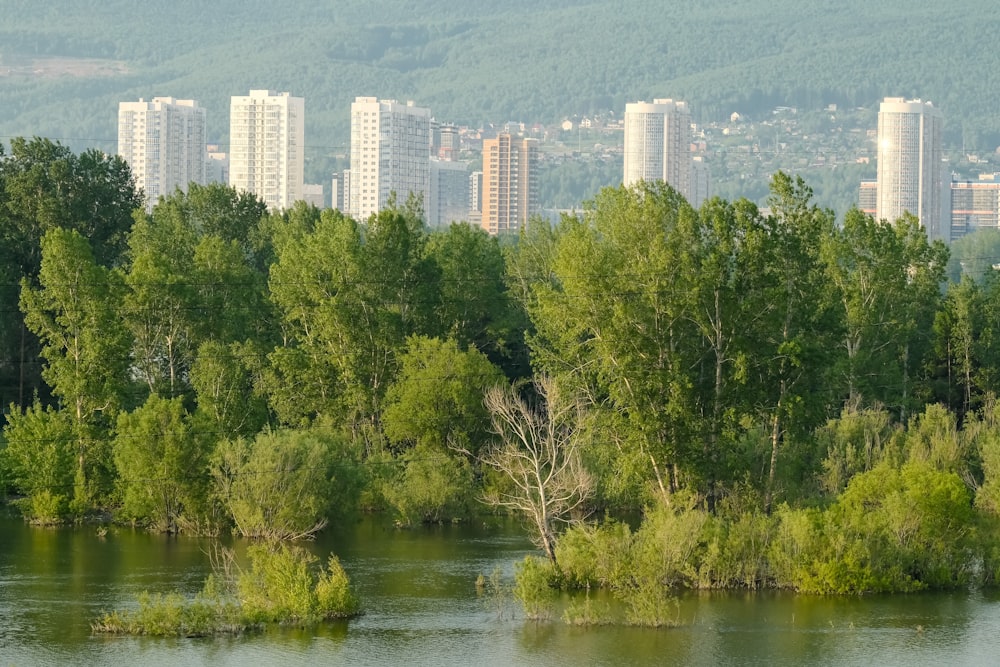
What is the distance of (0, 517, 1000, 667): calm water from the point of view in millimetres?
27531

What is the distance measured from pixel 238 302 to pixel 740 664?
86.3 ft

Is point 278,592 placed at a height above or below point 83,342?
Result: below

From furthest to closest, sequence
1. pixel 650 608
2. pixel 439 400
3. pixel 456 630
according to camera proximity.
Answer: pixel 439 400, pixel 456 630, pixel 650 608

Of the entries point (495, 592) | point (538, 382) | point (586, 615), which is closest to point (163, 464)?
point (538, 382)

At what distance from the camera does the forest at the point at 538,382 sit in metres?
33.6

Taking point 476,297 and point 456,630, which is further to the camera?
point 476,297

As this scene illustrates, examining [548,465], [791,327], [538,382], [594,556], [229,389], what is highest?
[791,327]

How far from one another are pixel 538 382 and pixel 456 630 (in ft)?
37.5

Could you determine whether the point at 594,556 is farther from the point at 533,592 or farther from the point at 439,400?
the point at 439,400

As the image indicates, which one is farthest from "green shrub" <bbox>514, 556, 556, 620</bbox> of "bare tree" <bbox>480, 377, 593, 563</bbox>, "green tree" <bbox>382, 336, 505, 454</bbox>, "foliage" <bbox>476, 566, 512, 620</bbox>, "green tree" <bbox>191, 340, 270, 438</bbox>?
"green tree" <bbox>382, 336, 505, 454</bbox>

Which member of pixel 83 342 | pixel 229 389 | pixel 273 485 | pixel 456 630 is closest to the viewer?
pixel 456 630

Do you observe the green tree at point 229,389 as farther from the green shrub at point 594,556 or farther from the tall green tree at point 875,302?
the tall green tree at point 875,302

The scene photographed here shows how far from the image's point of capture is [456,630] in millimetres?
29656

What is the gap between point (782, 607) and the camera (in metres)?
31.7
